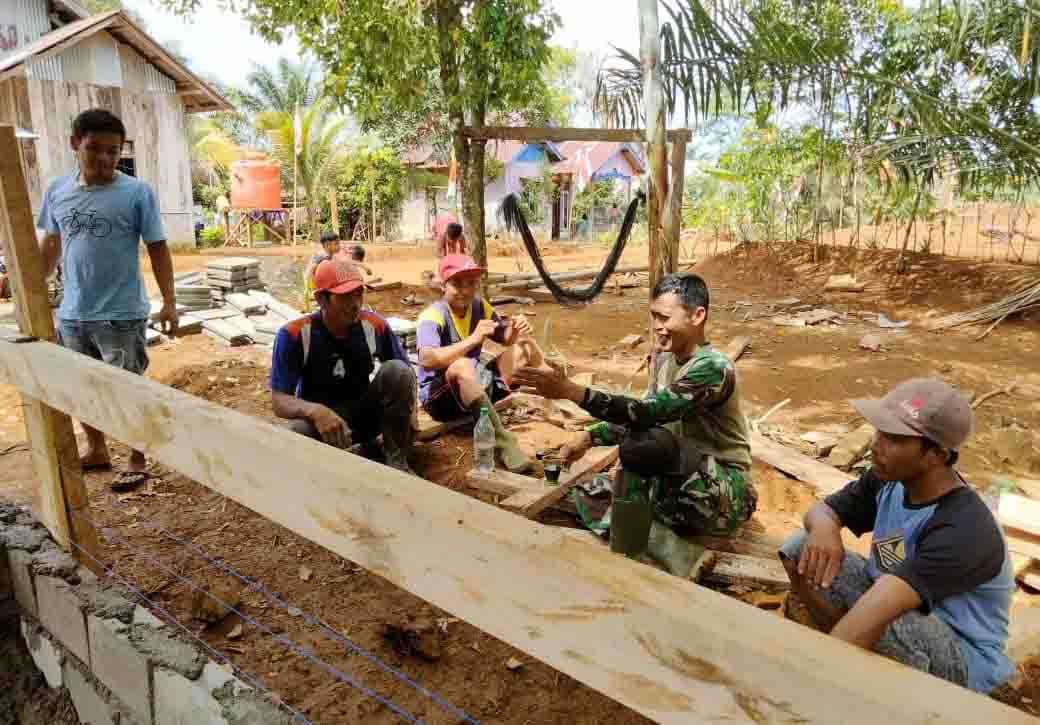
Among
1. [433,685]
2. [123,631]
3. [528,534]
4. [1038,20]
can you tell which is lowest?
[433,685]

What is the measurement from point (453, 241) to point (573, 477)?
4674mm

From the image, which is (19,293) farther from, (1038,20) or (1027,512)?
(1038,20)

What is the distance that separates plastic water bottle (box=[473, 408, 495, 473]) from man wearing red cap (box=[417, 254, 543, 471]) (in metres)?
0.10

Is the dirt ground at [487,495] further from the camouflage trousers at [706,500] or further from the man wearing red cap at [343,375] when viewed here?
the camouflage trousers at [706,500]

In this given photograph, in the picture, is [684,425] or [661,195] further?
[661,195]

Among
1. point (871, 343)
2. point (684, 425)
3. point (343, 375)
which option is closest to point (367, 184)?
point (871, 343)

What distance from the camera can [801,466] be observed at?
4.16m

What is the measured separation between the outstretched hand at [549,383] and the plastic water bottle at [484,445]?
1.22m

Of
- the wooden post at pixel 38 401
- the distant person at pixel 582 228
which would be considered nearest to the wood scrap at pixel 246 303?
the wooden post at pixel 38 401

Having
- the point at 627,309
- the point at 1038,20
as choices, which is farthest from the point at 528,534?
the point at 627,309

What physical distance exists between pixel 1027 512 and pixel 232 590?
10.9ft

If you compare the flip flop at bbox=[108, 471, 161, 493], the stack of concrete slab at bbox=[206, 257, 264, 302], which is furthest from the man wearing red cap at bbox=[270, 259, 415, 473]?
the stack of concrete slab at bbox=[206, 257, 264, 302]

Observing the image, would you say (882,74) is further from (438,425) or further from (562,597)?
(562,597)

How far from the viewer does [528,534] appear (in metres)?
0.96
